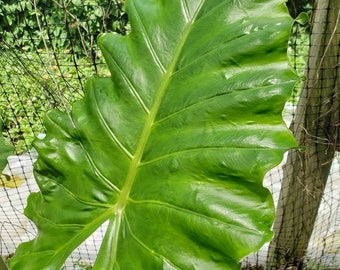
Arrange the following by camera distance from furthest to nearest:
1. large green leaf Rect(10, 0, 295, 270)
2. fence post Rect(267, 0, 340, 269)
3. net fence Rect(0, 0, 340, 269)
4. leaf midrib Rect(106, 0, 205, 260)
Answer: net fence Rect(0, 0, 340, 269) < fence post Rect(267, 0, 340, 269) < leaf midrib Rect(106, 0, 205, 260) < large green leaf Rect(10, 0, 295, 270)

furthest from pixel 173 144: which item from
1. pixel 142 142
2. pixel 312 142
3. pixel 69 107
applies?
pixel 69 107

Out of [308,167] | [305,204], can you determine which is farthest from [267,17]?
[305,204]

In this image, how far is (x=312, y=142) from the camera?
5.88ft

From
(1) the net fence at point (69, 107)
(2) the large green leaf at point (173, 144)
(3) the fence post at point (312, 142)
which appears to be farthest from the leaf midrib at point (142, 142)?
(3) the fence post at point (312, 142)

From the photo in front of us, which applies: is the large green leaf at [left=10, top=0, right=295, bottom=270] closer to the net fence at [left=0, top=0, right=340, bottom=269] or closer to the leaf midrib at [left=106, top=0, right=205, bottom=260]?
the leaf midrib at [left=106, top=0, right=205, bottom=260]

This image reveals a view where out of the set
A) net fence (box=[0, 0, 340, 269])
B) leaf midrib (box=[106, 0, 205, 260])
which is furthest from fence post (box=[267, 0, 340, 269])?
leaf midrib (box=[106, 0, 205, 260])

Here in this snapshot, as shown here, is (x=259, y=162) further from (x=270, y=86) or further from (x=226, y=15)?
(x=226, y=15)

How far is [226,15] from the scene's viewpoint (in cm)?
84

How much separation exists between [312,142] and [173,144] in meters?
1.02

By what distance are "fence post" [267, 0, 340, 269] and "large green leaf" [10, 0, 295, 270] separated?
0.72 metres

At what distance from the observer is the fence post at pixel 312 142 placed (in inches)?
62.5

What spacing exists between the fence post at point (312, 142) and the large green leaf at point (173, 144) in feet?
2.37

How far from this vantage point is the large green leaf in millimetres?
780

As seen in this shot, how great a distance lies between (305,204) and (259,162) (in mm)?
1264
